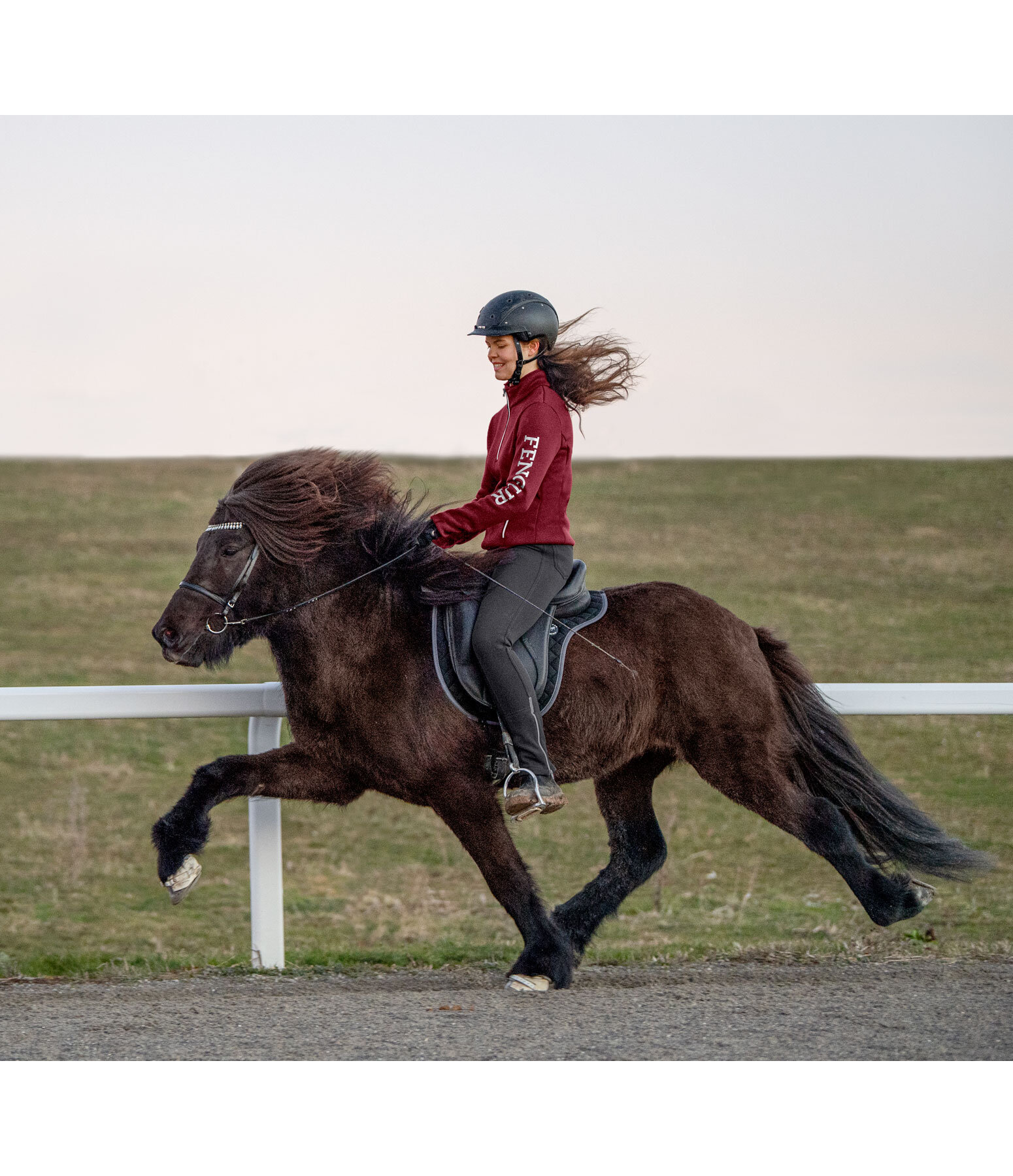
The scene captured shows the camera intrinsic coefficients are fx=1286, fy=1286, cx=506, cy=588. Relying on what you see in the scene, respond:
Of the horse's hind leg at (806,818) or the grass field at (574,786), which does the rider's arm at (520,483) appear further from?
the horse's hind leg at (806,818)

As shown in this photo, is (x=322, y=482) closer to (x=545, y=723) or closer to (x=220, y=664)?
(x=220, y=664)

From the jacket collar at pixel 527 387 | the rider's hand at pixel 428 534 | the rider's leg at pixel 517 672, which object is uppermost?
the jacket collar at pixel 527 387

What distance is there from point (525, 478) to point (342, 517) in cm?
81

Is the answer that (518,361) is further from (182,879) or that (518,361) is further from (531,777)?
(182,879)

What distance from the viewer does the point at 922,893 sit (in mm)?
5543

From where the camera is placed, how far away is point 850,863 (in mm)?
5527

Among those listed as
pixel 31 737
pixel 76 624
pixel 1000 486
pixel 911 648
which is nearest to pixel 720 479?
pixel 1000 486

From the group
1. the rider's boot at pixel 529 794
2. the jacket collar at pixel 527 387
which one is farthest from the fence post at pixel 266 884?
the jacket collar at pixel 527 387

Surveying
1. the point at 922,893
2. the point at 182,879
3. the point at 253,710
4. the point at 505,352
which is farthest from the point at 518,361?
the point at 922,893

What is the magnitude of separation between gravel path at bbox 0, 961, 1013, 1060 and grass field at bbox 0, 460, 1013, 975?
1.53 feet

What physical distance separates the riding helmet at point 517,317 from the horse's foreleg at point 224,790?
75.8 inches

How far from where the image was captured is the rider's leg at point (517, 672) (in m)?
5.09

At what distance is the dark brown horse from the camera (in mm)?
5211

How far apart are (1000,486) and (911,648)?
10129mm
